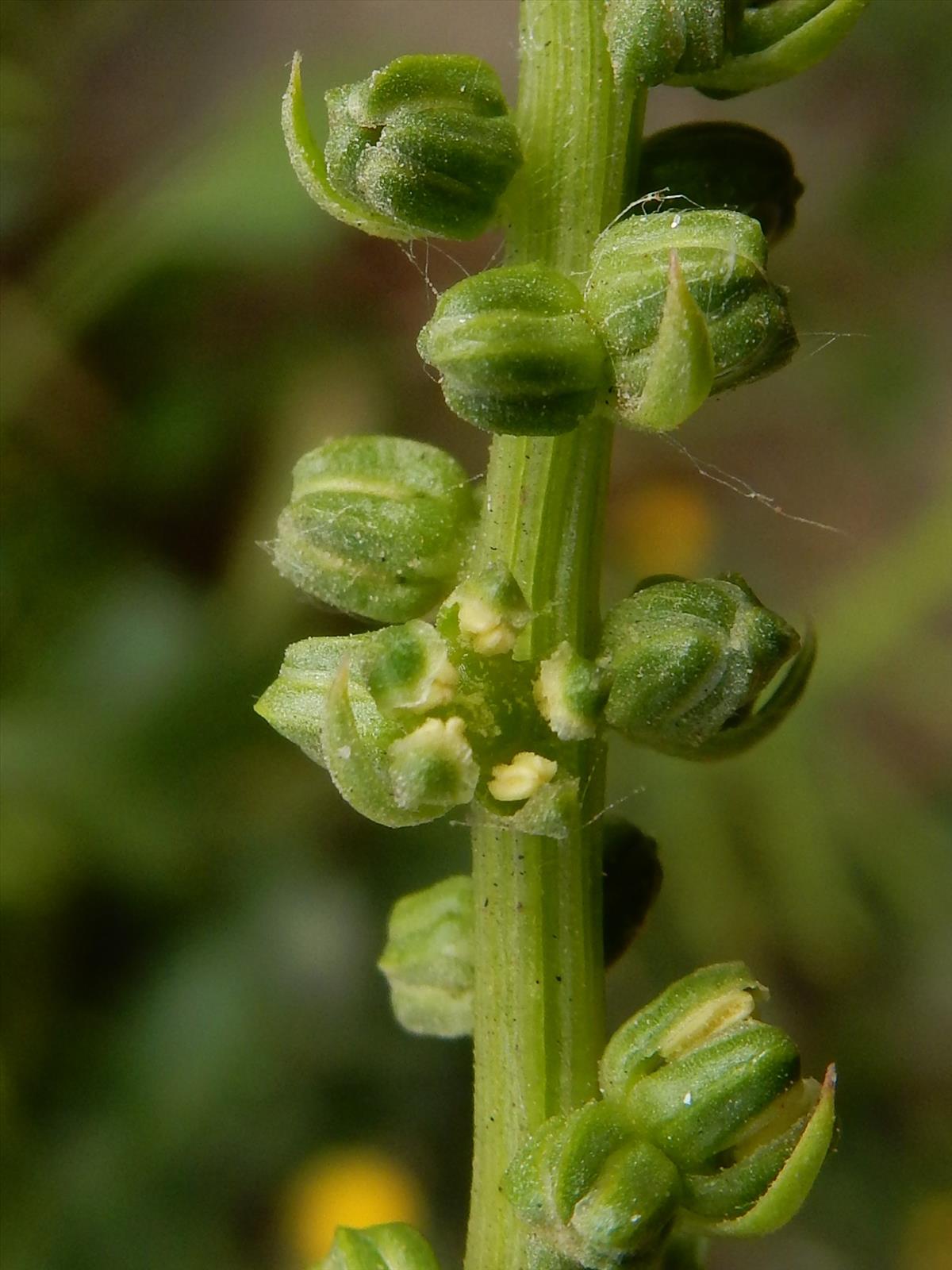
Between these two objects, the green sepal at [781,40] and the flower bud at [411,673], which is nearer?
the flower bud at [411,673]

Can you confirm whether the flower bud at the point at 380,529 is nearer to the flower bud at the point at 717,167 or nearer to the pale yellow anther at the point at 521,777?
the pale yellow anther at the point at 521,777

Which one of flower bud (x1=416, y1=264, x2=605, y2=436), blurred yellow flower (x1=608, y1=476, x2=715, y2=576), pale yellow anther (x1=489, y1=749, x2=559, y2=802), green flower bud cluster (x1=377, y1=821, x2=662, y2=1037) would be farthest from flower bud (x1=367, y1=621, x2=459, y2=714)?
blurred yellow flower (x1=608, y1=476, x2=715, y2=576)

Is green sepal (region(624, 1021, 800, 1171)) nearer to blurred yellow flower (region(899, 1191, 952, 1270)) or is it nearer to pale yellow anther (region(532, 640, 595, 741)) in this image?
pale yellow anther (region(532, 640, 595, 741))

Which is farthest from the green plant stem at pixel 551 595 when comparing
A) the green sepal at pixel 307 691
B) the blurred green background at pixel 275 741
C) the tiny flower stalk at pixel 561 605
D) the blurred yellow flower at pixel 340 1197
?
the blurred yellow flower at pixel 340 1197

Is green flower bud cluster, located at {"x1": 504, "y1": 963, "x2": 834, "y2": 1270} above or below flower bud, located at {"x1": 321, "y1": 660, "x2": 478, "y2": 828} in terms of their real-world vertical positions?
below

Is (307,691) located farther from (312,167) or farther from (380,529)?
(312,167)

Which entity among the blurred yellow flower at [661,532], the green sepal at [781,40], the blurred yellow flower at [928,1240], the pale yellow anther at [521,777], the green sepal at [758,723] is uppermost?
the green sepal at [781,40]
